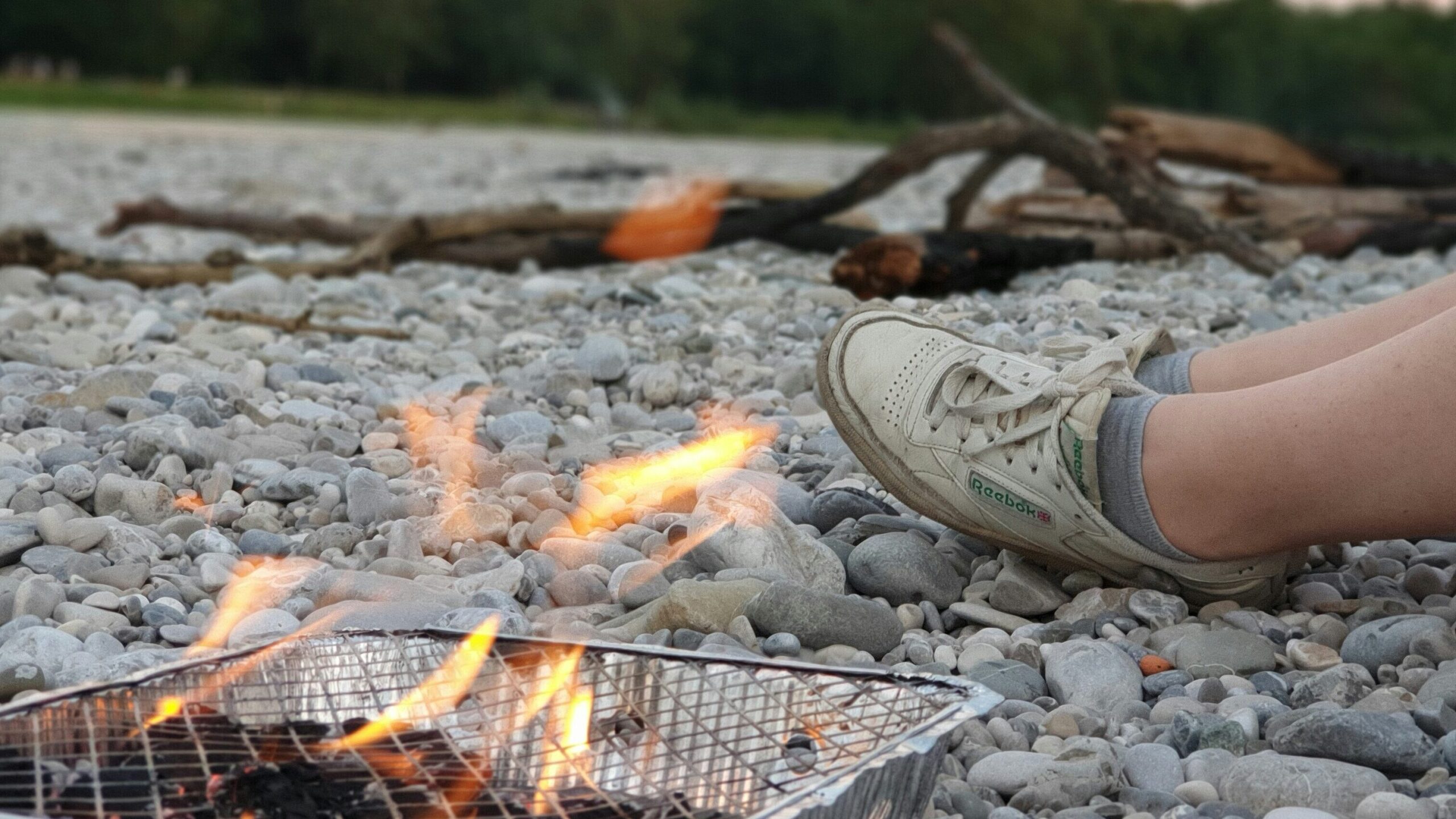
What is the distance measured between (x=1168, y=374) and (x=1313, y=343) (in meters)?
0.22

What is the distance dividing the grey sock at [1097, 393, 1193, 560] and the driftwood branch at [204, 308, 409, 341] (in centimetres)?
Answer: 216

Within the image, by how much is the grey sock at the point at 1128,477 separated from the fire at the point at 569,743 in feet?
2.58

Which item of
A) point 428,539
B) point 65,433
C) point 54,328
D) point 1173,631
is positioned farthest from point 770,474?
point 54,328

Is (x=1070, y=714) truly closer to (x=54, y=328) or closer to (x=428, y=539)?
(x=428, y=539)

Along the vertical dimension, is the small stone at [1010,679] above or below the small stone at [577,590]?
above

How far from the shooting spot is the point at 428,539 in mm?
2105

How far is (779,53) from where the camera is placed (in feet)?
161

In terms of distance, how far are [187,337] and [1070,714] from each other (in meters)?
2.46

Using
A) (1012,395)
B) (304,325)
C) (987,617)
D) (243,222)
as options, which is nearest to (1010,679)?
(987,617)

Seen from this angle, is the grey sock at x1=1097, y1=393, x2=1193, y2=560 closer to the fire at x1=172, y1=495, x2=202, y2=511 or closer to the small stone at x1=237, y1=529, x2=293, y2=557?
the small stone at x1=237, y1=529, x2=293, y2=557

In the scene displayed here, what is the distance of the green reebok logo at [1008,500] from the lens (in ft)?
6.29

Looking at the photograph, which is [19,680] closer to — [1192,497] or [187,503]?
[187,503]

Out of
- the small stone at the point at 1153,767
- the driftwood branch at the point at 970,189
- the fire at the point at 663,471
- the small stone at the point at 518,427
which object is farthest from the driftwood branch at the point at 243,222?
the small stone at the point at 1153,767

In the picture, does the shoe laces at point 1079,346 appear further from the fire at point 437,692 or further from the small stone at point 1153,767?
the fire at point 437,692
